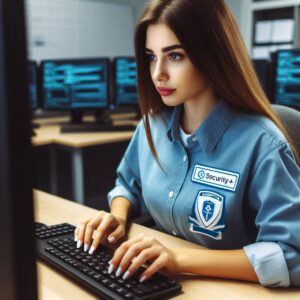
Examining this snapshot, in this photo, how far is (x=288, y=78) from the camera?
9.32 ft

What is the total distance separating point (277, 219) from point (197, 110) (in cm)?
39

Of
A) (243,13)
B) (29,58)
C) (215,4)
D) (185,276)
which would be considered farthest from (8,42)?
(243,13)

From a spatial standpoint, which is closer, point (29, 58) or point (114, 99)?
point (29, 58)

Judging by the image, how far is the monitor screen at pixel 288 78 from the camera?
111 inches

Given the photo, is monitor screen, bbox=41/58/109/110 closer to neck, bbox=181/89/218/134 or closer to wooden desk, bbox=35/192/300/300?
neck, bbox=181/89/218/134

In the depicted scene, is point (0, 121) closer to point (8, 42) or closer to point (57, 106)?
point (8, 42)

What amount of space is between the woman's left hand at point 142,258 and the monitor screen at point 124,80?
8.10 feet

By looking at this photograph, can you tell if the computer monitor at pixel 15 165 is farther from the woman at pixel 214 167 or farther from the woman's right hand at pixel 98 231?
the woman's right hand at pixel 98 231

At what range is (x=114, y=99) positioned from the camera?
3307 mm

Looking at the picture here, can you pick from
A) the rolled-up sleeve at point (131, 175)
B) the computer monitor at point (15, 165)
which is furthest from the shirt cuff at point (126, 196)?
the computer monitor at point (15, 165)

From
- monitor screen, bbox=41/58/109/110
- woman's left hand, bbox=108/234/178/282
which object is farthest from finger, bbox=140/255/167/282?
monitor screen, bbox=41/58/109/110

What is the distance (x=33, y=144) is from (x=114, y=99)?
2998 millimetres

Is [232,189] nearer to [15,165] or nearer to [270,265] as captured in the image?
[270,265]

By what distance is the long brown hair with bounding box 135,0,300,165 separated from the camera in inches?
39.7
